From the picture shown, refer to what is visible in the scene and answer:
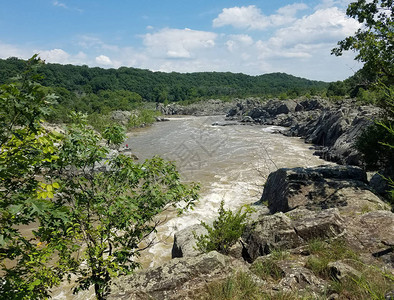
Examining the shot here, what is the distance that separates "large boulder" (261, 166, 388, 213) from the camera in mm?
10297

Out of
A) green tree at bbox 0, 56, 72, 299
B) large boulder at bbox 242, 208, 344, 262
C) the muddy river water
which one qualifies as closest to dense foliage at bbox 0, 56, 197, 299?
green tree at bbox 0, 56, 72, 299

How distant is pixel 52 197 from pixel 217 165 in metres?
24.8

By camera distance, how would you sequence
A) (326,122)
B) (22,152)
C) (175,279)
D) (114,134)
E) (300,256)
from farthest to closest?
1. (326,122)
2. (300,256)
3. (114,134)
4. (175,279)
5. (22,152)

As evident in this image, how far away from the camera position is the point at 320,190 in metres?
11.6

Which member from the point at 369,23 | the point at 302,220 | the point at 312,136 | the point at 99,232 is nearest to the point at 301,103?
the point at 312,136

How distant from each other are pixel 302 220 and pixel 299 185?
14.8 ft

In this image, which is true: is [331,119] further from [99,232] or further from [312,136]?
[99,232]

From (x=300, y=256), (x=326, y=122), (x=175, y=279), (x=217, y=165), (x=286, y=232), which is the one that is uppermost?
(x=326, y=122)

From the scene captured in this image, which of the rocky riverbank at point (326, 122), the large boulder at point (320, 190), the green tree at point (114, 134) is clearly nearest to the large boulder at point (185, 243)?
the large boulder at point (320, 190)

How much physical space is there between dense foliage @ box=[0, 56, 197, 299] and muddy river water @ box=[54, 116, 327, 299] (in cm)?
278

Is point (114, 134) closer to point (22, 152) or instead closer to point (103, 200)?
point (103, 200)

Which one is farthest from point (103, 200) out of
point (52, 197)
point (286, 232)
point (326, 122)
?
point (326, 122)

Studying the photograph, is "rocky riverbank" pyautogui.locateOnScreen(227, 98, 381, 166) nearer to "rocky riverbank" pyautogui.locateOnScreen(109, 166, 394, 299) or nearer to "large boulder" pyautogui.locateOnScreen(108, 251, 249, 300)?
"rocky riverbank" pyautogui.locateOnScreen(109, 166, 394, 299)

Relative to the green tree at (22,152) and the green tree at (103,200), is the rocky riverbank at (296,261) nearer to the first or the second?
the green tree at (103,200)
